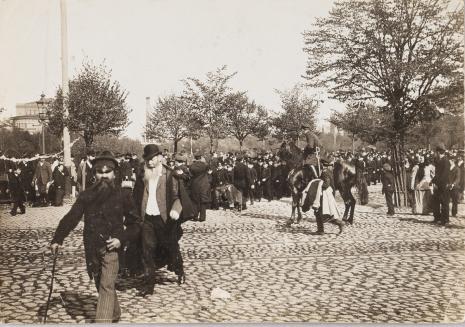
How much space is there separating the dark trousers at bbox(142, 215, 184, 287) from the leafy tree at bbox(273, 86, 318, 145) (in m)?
25.5

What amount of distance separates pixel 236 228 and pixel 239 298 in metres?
5.67

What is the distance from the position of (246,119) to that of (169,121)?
16.4 feet

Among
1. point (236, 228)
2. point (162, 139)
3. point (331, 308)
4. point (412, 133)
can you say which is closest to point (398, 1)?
point (412, 133)

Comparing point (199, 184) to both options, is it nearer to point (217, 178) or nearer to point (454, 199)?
point (217, 178)

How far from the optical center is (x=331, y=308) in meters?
5.67

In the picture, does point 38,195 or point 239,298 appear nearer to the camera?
point 239,298

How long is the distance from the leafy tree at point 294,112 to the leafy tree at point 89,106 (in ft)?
47.3

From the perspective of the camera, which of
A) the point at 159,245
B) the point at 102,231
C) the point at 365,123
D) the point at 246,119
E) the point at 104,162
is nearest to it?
the point at 102,231

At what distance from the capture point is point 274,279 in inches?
271

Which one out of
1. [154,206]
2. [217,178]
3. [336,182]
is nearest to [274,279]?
[154,206]

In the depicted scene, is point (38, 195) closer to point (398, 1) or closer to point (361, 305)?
point (398, 1)

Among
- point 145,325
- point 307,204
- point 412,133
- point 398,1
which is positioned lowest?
point 145,325

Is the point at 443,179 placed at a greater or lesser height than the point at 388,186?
greater

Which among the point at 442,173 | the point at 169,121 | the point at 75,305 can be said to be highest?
the point at 169,121
